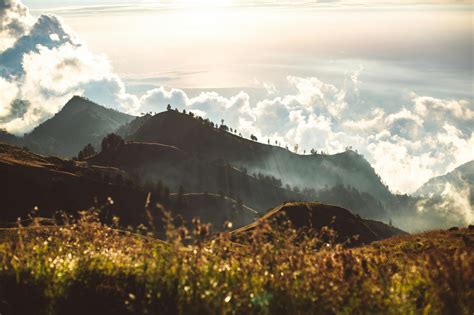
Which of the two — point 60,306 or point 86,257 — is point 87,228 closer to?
point 86,257

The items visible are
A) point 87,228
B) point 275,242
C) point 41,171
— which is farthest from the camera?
point 41,171

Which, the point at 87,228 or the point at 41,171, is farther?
the point at 41,171

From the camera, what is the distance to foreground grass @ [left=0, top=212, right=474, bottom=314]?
747 centimetres

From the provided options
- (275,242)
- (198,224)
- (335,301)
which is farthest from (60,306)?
(335,301)

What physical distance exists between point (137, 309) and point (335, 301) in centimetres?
307

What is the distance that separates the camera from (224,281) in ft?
26.9

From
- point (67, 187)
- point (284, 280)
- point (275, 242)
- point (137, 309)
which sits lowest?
point (137, 309)

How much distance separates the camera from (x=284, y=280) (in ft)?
26.0

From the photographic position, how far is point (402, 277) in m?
8.88

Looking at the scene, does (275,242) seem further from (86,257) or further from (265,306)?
(86,257)

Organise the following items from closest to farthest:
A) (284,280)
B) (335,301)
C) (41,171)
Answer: (335,301) < (284,280) < (41,171)

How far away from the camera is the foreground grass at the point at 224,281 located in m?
7.47

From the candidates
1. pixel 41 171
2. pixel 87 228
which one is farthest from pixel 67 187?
pixel 87 228

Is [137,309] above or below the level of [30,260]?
below
